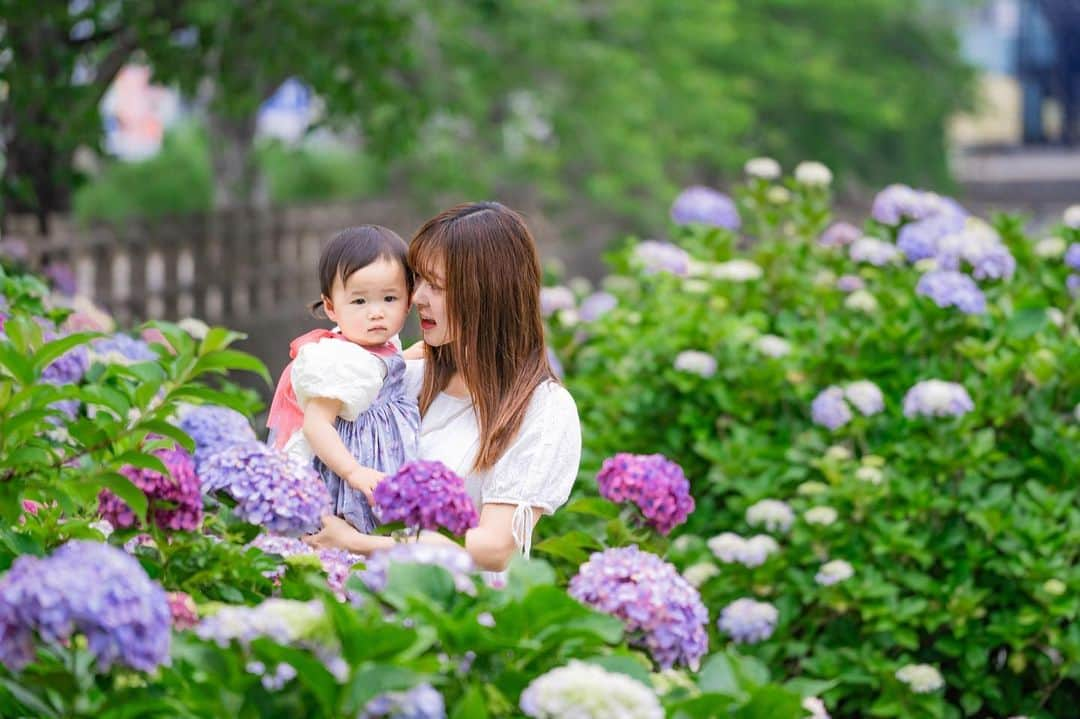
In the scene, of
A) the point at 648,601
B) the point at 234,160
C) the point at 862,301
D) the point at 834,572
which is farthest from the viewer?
the point at 234,160

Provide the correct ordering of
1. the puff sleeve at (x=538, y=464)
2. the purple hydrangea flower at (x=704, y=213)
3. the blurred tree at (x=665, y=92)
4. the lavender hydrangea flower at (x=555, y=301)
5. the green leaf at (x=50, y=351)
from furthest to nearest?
the blurred tree at (x=665, y=92), the purple hydrangea flower at (x=704, y=213), the lavender hydrangea flower at (x=555, y=301), the puff sleeve at (x=538, y=464), the green leaf at (x=50, y=351)

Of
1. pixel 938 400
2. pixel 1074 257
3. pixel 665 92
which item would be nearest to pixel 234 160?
pixel 665 92

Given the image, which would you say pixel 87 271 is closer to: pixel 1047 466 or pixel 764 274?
pixel 764 274

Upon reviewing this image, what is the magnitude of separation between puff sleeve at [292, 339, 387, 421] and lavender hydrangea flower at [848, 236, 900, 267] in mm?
2991

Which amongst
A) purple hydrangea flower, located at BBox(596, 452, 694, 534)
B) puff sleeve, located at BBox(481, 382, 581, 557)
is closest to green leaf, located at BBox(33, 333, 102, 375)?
puff sleeve, located at BBox(481, 382, 581, 557)

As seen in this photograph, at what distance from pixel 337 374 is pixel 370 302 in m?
0.17

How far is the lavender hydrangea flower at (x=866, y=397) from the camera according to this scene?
188 inches

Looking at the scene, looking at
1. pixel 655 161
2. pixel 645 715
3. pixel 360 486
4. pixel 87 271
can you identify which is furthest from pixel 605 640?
pixel 655 161

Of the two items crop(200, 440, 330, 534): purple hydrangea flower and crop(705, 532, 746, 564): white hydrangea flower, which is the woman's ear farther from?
crop(705, 532, 746, 564): white hydrangea flower

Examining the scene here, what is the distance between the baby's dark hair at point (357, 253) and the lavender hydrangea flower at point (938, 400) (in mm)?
2125

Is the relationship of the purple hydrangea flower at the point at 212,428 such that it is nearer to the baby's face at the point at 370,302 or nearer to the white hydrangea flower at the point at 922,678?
the baby's face at the point at 370,302

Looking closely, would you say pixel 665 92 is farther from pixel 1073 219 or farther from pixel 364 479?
pixel 364 479

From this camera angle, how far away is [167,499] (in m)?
2.19

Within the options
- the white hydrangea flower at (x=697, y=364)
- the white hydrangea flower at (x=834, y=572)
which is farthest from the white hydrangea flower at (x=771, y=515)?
the white hydrangea flower at (x=697, y=364)
